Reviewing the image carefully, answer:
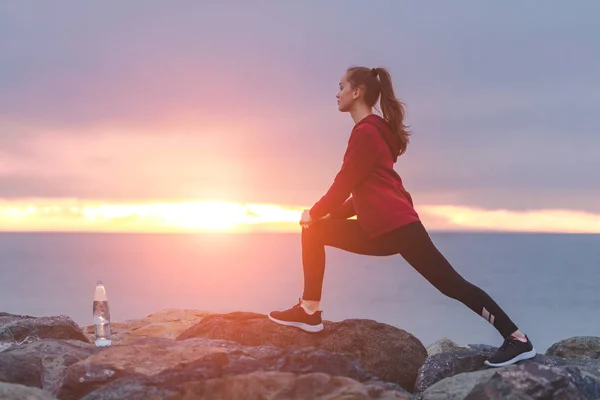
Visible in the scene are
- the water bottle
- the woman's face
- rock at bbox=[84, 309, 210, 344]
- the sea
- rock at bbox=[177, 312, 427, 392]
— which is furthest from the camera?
the sea

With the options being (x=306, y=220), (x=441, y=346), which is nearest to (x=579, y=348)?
(x=441, y=346)

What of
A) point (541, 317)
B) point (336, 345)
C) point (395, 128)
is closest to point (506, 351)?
point (336, 345)

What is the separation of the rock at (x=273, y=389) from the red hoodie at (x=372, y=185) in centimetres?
278

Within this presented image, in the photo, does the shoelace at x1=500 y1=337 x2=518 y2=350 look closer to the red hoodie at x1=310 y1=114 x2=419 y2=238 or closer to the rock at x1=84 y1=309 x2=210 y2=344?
the red hoodie at x1=310 y1=114 x2=419 y2=238

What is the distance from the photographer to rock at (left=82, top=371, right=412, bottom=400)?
4.78 metres

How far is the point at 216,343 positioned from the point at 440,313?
93549 millimetres

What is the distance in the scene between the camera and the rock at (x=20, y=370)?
240 inches

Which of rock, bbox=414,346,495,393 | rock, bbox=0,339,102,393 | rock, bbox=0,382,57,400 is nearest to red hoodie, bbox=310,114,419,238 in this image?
rock, bbox=414,346,495,393

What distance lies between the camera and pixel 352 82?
A: 25.6 feet

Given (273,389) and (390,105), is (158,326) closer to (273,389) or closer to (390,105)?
(390,105)

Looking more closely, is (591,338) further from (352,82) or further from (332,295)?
(332,295)

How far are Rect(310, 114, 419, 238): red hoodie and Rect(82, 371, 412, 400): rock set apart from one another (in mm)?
2780

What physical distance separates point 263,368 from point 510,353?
3432mm

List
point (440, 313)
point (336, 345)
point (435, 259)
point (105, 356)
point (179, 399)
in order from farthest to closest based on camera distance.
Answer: point (440, 313), point (336, 345), point (435, 259), point (105, 356), point (179, 399)
